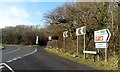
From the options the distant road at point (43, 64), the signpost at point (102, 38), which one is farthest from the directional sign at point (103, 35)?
the distant road at point (43, 64)

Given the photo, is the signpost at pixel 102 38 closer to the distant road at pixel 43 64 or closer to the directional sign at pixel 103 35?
the directional sign at pixel 103 35

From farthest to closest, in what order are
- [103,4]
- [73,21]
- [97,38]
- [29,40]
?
[29,40] → [73,21] → [103,4] → [97,38]

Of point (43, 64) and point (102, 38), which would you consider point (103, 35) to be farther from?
point (43, 64)

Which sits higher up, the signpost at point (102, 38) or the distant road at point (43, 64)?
the signpost at point (102, 38)

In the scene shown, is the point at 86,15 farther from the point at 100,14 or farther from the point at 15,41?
the point at 15,41

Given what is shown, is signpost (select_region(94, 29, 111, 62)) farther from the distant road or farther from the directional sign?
the distant road

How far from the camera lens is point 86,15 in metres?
32.8

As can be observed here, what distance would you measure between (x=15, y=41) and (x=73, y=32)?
6779 cm

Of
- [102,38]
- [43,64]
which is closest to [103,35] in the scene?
[102,38]

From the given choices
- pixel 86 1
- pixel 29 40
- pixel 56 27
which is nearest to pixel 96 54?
pixel 86 1

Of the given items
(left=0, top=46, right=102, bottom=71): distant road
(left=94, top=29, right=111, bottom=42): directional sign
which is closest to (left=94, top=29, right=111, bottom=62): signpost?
(left=94, top=29, right=111, bottom=42): directional sign

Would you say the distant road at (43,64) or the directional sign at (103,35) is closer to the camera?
the distant road at (43,64)

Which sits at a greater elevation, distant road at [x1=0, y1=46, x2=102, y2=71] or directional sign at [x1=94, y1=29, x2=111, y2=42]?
directional sign at [x1=94, y1=29, x2=111, y2=42]

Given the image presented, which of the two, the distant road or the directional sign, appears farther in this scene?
the directional sign
